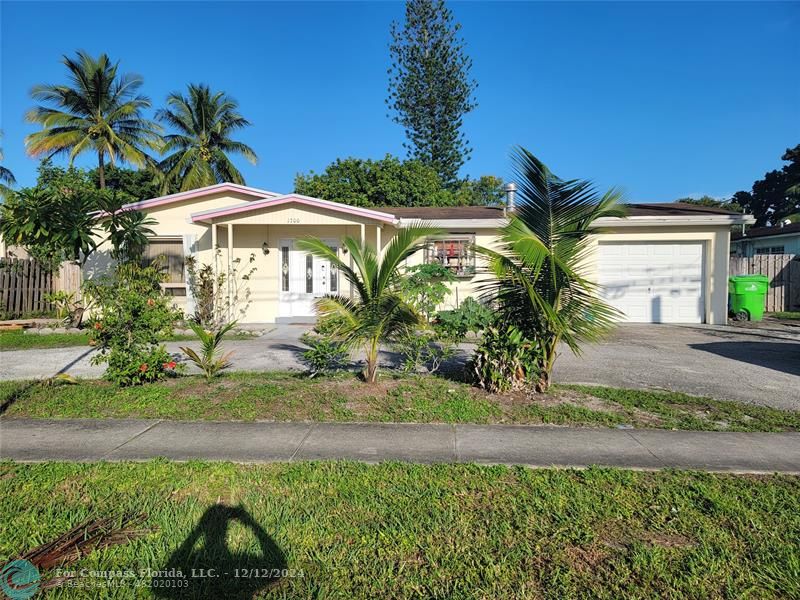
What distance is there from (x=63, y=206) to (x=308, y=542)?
1007cm

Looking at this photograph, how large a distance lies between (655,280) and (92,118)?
24117 millimetres

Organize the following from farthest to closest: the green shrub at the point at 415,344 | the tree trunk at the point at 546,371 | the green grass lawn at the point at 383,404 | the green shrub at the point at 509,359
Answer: the green shrub at the point at 415,344, the tree trunk at the point at 546,371, the green shrub at the point at 509,359, the green grass lawn at the point at 383,404

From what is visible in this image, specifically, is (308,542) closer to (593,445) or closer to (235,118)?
(593,445)

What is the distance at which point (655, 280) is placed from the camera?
13828mm

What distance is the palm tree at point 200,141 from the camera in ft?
92.0

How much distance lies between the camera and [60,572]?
270cm

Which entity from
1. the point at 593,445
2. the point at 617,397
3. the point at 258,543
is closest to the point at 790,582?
the point at 593,445

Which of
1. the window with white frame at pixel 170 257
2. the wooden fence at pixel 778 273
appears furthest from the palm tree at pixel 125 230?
the wooden fence at pixel 778 273

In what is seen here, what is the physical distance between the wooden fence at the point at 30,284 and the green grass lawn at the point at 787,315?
775 inches

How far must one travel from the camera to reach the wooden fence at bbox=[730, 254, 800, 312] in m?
17.3

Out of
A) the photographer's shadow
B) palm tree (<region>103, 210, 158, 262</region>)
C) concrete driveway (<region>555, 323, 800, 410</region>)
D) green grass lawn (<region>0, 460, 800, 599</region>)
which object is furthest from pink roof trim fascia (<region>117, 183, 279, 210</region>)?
the photographer's shadow

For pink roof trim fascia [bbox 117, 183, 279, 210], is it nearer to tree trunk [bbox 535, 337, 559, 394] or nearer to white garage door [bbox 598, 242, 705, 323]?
white garage door [bbox 598, 242, 705, 323]

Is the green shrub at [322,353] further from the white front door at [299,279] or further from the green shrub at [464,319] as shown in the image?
the white front door at [299,279]

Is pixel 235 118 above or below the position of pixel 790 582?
above
